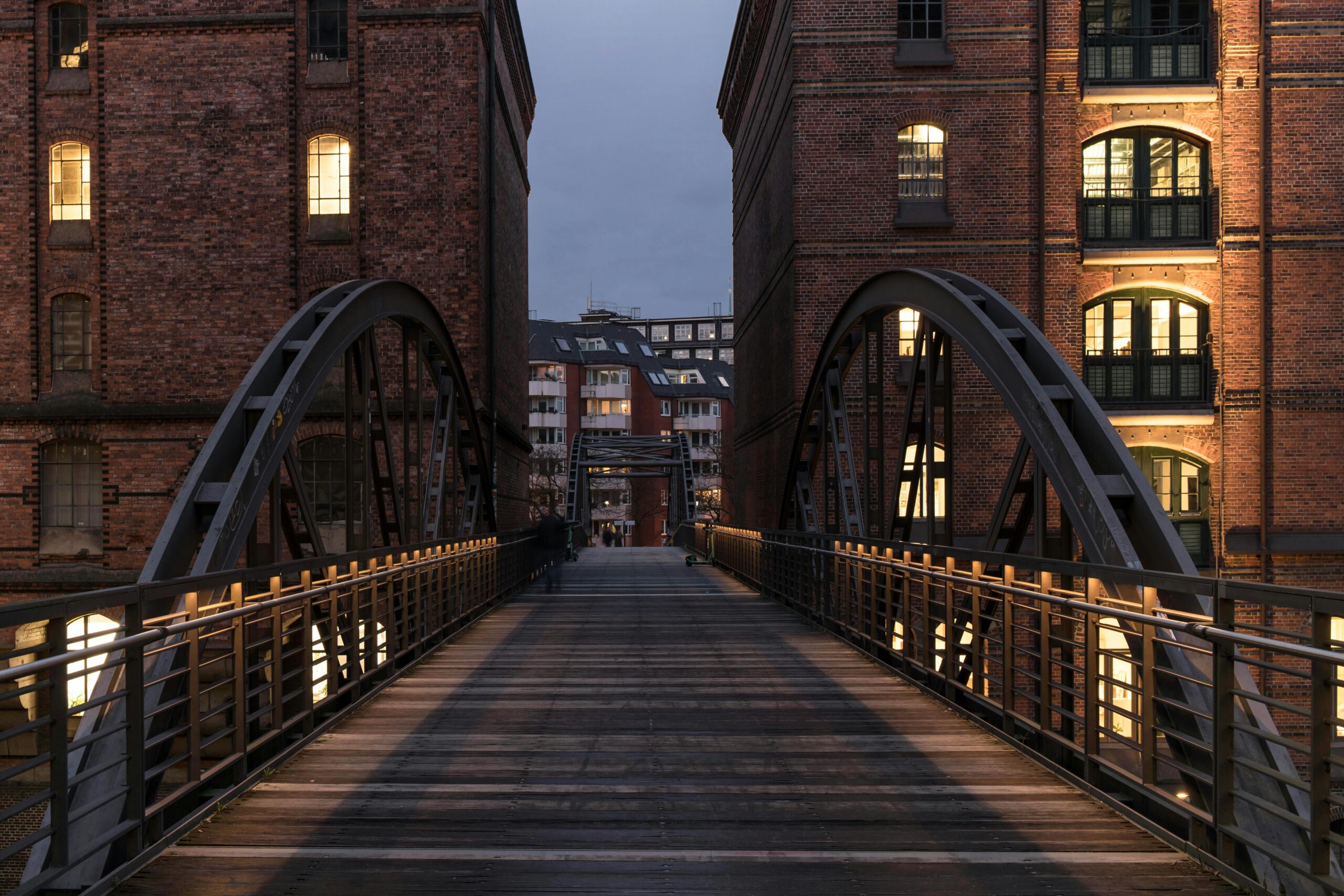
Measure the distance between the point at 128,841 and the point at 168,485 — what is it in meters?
17.3

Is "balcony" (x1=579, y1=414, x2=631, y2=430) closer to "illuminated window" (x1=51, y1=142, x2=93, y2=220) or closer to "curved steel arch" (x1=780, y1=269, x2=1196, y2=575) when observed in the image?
"illuminated window" (x1=51, y1=142, x2=93, y2=220)

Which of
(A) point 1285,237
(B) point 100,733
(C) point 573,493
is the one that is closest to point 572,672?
(B) point 100,733

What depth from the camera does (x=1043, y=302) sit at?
64.4 feet

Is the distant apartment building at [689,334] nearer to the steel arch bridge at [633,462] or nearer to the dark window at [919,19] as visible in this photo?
the steel arch bridge at [633,462]

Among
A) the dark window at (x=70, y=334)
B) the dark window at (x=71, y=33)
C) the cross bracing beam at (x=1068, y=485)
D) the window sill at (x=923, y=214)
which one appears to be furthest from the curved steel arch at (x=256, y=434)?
the dark window at (x=71, y=33)

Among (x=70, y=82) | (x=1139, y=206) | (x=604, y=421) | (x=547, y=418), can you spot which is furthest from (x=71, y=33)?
(x=604, y=421)

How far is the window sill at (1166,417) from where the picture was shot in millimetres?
19438

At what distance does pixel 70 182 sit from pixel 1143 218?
1989 centimetres

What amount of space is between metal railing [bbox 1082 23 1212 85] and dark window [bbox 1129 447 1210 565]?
265 inches

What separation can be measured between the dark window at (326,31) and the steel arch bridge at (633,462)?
18.8 m

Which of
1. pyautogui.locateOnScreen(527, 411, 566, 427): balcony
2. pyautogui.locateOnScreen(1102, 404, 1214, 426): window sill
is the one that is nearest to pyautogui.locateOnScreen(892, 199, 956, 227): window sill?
pyautogui.locateOnScreen(1102, 404, 1214, 426): window sill

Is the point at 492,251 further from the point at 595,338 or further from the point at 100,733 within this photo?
the point at 595,338

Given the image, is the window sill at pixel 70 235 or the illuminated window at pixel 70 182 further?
the illuminated window at pixel 70 182

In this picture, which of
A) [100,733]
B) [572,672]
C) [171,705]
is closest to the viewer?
[100,733]
